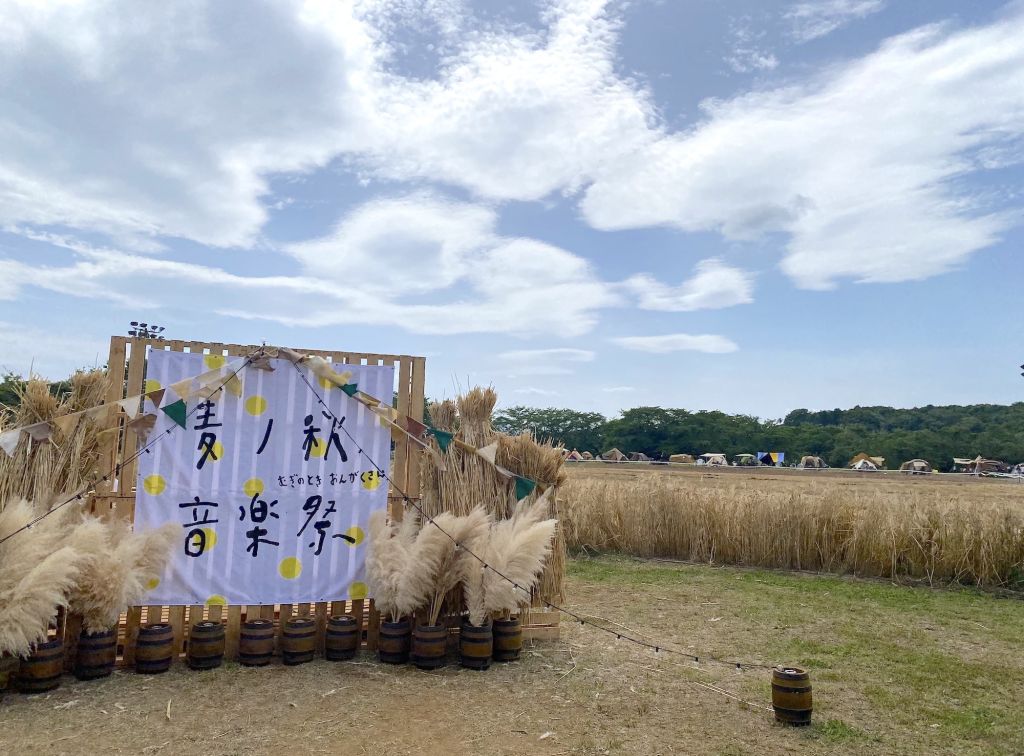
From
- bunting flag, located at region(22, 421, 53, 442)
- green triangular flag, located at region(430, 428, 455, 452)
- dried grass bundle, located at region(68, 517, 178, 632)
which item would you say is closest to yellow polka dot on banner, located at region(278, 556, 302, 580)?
dried grass bundle, located at region(68, 517, 178, 632)

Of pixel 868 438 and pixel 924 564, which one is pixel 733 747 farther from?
pixel 868 438

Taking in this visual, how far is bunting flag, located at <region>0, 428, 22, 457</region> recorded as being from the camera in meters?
4.42

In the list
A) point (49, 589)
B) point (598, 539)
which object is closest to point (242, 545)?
point (49, 589)

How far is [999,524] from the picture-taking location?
9156mm

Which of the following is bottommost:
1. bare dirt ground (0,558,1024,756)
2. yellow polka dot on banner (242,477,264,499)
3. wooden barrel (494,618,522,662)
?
bare dirt ground (0,558,1024,756)

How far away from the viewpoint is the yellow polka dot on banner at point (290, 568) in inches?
200

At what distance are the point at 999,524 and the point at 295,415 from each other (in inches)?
349

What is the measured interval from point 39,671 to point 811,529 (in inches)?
357

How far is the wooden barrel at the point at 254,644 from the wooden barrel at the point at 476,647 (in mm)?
1320

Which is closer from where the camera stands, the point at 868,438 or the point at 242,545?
the point at 242,545

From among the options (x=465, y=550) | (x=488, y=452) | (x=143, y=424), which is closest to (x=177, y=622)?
(x=143, y=424)

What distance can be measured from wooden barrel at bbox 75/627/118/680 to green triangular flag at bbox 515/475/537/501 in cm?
290

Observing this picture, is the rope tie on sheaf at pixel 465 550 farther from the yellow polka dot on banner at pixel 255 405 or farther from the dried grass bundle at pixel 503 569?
the yellow polka dot on banner at pixel 255 405

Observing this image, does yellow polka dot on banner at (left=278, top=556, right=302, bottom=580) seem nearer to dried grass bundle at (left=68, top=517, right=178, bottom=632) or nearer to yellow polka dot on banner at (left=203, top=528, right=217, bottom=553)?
yellow polka dot on banner at (left=203, top=528, right=217, bottom=553)
